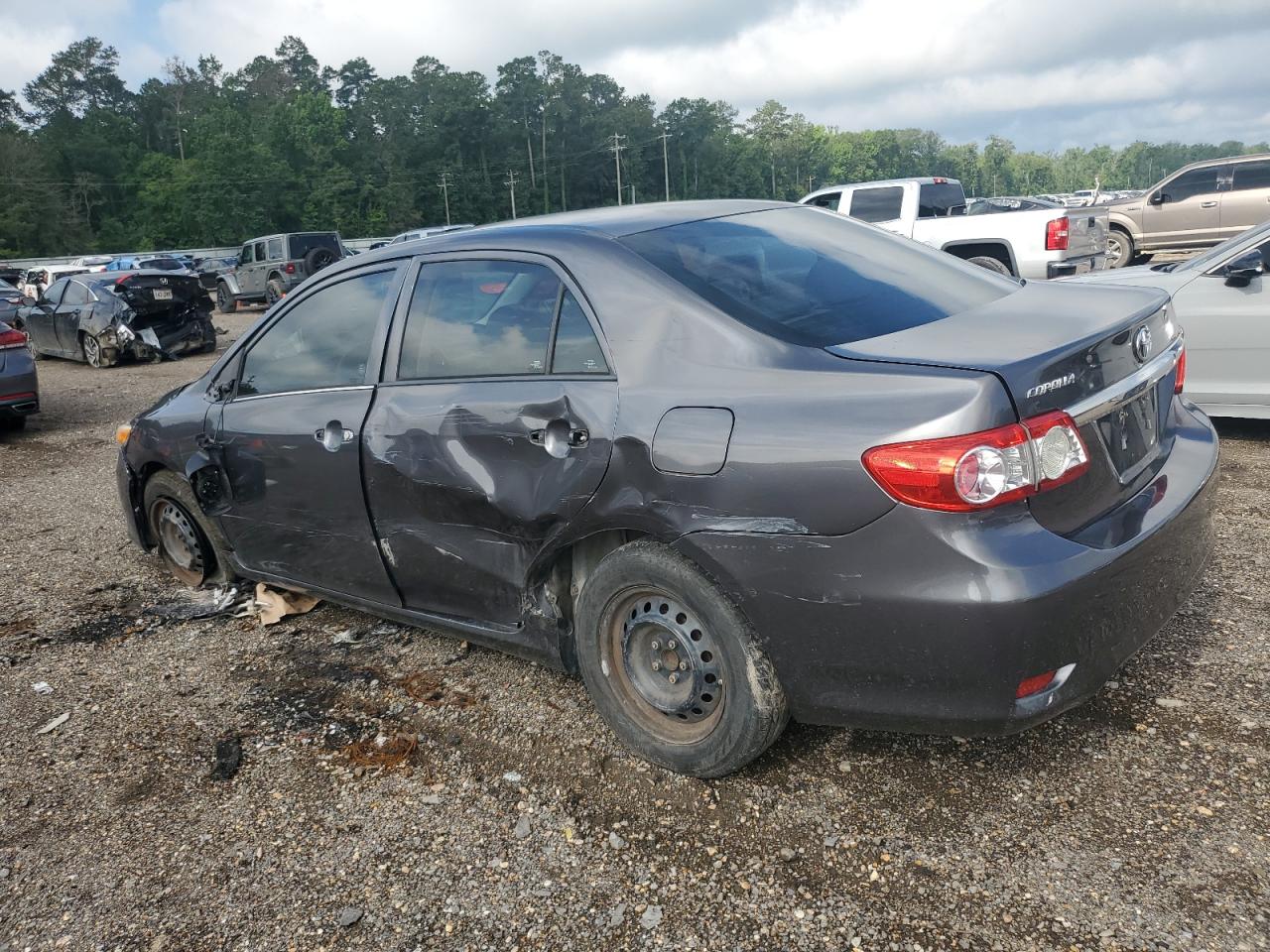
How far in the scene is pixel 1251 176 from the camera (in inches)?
654

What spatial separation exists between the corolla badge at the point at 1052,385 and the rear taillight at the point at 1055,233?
1064 centimetres

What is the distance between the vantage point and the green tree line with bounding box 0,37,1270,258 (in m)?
76.2

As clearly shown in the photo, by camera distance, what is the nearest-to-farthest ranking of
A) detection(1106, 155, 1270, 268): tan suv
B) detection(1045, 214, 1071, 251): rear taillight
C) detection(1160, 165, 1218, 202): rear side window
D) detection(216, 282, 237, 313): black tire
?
detection(1045, 214, 1071, 251): rear taillight → detection(1106, 155, 1270, 268): tan suv → detection(1160, 165, 1218, 202): rear side window → detection(216, 282, 237, 313): black tire

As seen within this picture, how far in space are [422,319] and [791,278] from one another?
134 centimetres

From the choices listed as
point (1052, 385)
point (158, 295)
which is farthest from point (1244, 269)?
point (158, 295)

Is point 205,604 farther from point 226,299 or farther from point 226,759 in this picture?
point 226,299

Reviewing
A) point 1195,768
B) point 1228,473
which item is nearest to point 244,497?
point 1195,768

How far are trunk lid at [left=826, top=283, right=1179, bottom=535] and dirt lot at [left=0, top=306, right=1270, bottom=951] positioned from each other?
83cm

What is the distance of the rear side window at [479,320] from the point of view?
3.15m

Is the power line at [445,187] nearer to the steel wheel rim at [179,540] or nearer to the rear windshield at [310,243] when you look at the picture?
the rear windshield at [310,243]

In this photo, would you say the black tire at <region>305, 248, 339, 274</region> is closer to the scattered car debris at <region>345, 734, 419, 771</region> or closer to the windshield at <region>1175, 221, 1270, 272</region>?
the windshield at <region>1175, 221, 1270, 272</region>

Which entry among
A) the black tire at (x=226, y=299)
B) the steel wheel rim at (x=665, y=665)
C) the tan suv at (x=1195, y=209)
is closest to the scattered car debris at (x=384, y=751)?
the steel wheel rim at (x=665, y=665)

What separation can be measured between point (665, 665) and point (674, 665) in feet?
0.11

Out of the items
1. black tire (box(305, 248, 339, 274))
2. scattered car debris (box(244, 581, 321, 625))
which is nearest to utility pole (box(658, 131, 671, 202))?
black tire (box(305, 248, 339, 274))
